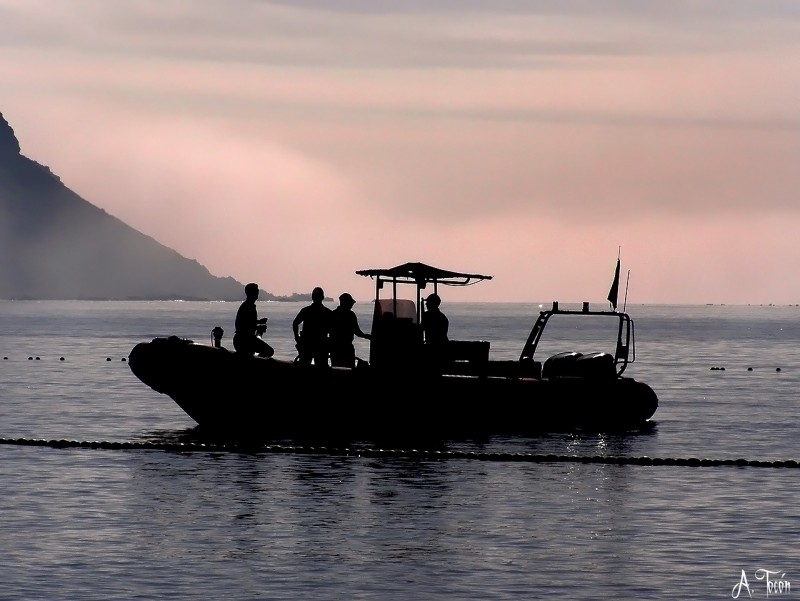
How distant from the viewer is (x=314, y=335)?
86.6 feet

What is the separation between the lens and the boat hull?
26312 millimetres

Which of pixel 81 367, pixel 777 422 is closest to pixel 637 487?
pixel 777 422

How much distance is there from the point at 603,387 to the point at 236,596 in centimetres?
1603

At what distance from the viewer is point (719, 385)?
5353 centimetres

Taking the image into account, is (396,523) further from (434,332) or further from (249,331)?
(434,332)

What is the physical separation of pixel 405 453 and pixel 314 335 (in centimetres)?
317

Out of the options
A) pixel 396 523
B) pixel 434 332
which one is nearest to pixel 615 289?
pixel 434 332

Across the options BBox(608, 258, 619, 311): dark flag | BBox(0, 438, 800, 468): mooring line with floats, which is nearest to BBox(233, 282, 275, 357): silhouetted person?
BBox(0, 438, 800, 468): mooring line with floats

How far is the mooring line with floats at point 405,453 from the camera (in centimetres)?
2322

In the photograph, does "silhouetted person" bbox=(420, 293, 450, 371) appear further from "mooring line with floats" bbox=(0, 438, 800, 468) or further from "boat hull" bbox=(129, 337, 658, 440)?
"mooring line with floats" bbox=(0, 438, 800, 468)

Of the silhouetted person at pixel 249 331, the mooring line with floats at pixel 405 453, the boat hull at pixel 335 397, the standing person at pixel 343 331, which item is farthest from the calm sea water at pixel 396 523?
the silhouetted person at pixel 249 331

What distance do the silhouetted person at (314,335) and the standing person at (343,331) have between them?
142 mm

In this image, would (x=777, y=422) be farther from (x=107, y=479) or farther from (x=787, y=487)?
(x=107, y=479)

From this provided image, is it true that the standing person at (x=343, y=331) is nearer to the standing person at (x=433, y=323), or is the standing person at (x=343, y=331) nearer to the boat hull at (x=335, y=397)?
the boat hull at (x=335, y=397)
